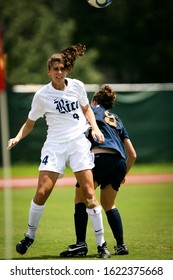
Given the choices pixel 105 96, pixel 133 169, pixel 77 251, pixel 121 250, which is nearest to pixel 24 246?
pixel 77 251

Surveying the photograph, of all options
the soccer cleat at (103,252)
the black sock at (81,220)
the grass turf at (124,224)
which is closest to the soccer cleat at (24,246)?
the grass turf at (124,224)

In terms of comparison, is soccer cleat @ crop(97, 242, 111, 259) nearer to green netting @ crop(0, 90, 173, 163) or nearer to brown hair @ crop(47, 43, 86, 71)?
brown hair @ crop(47, 43, 86, 71)

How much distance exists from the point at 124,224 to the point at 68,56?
3981 mm

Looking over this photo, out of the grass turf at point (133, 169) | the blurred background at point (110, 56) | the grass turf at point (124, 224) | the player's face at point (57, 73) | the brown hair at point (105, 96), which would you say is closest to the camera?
the player's face at point (57, 73)

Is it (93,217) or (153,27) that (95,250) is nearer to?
(93,217)

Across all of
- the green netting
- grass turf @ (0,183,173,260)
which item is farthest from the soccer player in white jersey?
the green netting

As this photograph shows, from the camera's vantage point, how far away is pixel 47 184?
784 cm

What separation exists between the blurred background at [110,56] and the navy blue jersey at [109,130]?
37.4 ft

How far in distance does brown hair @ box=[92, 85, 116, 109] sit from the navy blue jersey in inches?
2.3

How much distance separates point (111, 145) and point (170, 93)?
1417cm

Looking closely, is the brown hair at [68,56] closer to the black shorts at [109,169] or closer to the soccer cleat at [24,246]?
the black shorts at [109,169]

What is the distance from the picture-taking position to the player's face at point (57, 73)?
309 inches

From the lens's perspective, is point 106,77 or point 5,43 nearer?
point 5,43
